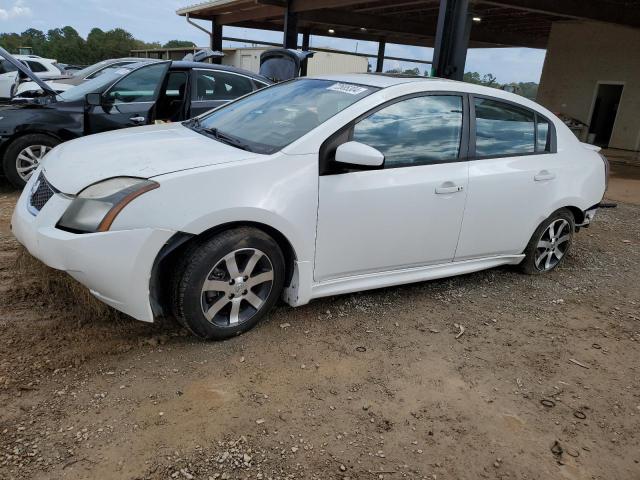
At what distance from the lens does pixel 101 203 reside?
8.66 ft

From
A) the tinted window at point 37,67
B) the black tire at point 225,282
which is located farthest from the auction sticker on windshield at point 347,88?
the tinted window at point 37,67

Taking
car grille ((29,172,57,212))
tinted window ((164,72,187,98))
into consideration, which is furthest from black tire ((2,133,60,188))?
car grille ((29,172,57,212))

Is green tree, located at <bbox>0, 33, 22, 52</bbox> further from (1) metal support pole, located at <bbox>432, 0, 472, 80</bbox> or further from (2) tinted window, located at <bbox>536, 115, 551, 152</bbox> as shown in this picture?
(2) tinted window, located at <bbox>536, 115, 551, 152</bbox>

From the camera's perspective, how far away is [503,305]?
388 cm

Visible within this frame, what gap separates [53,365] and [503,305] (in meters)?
3.05

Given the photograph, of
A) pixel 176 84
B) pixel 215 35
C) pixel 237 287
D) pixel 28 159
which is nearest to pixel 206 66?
pixel 176 84

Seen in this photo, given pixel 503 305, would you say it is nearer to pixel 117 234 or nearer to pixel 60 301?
pixel 117 234

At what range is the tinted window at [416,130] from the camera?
3285 millimetres

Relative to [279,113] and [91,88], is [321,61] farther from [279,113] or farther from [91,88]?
[279,113]

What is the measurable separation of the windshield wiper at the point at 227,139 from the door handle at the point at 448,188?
1.29 metres

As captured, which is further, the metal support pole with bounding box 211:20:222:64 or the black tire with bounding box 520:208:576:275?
the metal support pole with bounding box 211:20:222:64

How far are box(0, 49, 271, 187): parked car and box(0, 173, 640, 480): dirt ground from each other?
253cm

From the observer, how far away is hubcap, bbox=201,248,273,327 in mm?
2844

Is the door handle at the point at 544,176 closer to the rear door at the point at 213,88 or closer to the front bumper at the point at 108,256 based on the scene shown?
the front bumper at the point at 108,256
